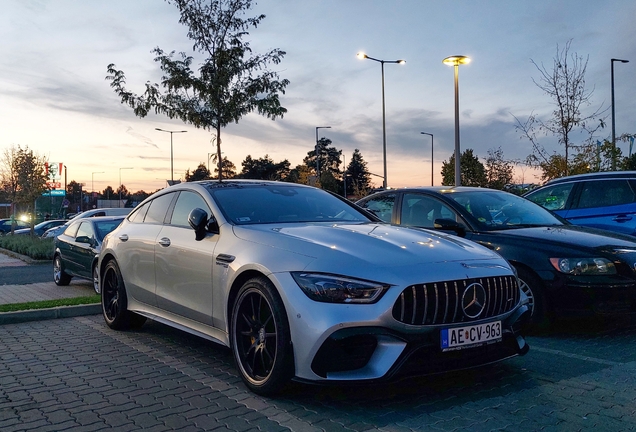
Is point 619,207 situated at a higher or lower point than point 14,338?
higher

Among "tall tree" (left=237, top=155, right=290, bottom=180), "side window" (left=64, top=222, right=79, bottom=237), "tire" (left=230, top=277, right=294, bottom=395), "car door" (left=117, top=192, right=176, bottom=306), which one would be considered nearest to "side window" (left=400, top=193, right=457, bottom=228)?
"car door" (left=117, top=192, right=176, bottom=306)

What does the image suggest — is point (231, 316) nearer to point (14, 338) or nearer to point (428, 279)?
point (428, 279)

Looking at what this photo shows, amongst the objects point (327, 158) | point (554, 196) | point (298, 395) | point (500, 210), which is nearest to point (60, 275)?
point (500, 210)

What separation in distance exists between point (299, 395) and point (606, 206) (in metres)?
6.46

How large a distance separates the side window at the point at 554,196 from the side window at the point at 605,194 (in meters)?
0.24

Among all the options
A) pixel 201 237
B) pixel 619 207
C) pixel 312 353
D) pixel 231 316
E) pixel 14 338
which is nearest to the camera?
pixel 312 353

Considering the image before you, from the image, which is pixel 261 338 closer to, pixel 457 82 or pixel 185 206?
pixel 185 206

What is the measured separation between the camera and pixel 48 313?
25.6ft

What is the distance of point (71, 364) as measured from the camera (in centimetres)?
543

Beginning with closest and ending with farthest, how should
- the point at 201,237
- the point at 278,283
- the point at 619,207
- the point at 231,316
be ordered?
the point at 278,283
the point at 231,316
the point at 201,237
the point at 619,207

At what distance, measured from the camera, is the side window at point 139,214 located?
6707 millimetres

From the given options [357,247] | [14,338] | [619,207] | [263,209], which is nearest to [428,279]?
[357,247]

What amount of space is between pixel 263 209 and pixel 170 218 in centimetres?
112

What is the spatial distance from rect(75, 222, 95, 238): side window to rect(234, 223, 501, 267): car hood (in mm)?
6837
